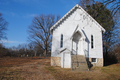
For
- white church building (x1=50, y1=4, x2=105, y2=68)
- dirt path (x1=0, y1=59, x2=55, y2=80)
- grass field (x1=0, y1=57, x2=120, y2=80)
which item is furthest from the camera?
white church building (x1=50, y1=4, x2=105, y2=68)

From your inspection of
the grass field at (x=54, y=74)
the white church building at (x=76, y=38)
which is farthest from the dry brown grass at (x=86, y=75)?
the white church building at (x=76, y=38)

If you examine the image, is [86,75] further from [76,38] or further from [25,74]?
[76,38]

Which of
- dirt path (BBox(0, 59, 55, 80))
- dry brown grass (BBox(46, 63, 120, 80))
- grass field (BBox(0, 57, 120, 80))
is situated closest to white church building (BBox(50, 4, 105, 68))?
grass field (BBox(0, 57, 120, 80))

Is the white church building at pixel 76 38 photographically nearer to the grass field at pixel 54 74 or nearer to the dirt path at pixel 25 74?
the grass field at pixel 54 74

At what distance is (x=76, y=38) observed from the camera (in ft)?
52.8

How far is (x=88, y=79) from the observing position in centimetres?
821

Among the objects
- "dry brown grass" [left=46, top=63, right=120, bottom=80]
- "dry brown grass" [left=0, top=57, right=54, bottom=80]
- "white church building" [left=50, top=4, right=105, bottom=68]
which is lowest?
"dry brown grass" [left=46, top=63, right=120, bottom=80]

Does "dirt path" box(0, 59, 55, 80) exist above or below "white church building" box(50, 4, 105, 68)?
below

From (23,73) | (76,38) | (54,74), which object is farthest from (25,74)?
(76,38)

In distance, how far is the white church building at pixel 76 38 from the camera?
15172mm

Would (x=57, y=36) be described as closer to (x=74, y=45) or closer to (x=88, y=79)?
(x=74, y=45)

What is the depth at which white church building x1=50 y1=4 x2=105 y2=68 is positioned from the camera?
15.2 m

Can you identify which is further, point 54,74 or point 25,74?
point 54,74

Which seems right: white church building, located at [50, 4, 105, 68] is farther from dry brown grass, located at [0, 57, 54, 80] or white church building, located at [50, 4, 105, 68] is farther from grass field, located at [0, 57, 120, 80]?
dry brown grass, located at [0, 57, 54, 80]
